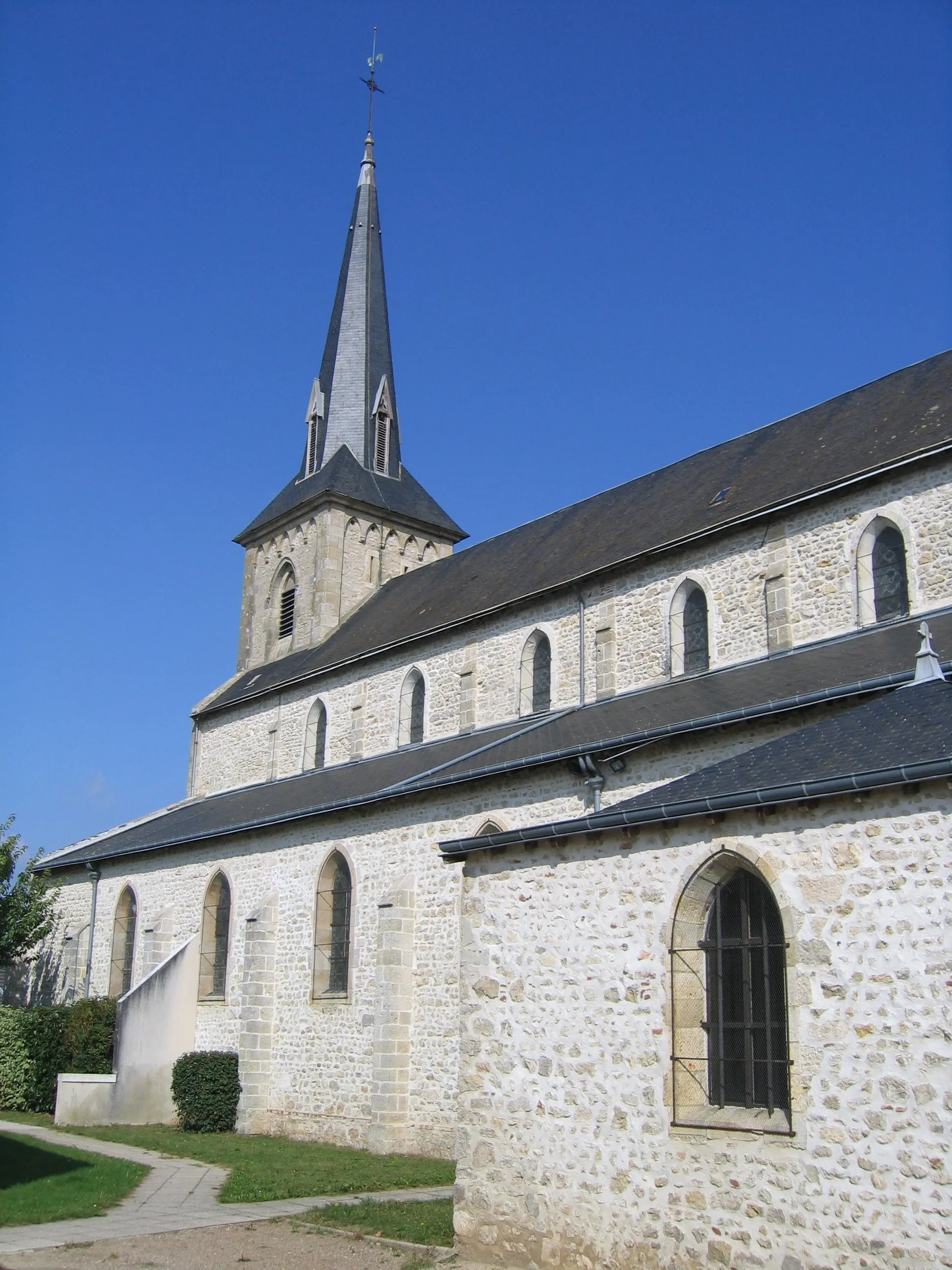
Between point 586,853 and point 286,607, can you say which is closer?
point 586,853

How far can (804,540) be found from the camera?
1678 centimetres

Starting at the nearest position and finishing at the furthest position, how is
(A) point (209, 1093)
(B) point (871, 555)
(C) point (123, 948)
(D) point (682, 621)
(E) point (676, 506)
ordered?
1. (B) point (871, 555)
2. (D) point (682, 621)
3. (A) point (209, 1093)
4. (E) point (676, 506)
5. (C) point (123, 948)

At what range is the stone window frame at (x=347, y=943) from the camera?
17.8 m

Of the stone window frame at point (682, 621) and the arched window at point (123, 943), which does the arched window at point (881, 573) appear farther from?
the arched window at point (123, 943)

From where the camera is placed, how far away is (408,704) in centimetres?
2330

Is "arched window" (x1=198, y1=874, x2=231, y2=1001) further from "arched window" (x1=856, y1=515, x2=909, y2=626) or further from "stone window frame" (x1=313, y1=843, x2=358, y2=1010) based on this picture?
"arched window" (x1=856, y1=515, x2=909, y2=626)

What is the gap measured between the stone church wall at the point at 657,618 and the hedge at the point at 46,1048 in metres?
6.71

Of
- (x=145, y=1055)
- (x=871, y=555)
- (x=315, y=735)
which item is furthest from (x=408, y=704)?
(x=871, y=555)

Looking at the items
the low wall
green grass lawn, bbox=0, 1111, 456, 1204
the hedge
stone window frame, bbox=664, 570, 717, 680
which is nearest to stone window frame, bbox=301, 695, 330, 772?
the low wall

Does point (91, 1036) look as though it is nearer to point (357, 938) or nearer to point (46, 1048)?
point (46, 1048)

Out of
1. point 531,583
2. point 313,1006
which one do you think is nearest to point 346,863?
point 313,1006

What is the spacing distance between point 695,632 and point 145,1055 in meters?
11.5

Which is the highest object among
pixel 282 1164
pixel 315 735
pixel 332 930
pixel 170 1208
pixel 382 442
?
pixel 382 442

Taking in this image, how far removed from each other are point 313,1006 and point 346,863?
2202mm
